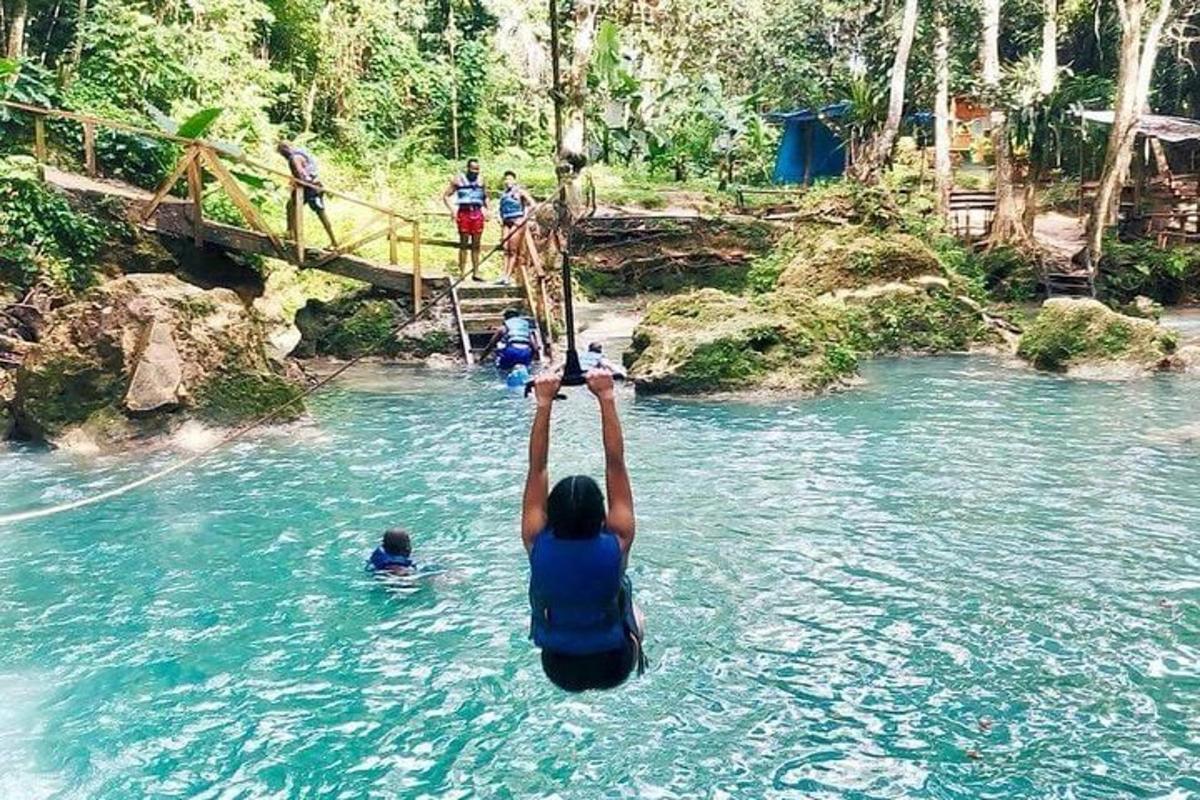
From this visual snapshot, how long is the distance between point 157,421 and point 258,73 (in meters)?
14.3

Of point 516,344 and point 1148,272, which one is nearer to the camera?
point 516,344

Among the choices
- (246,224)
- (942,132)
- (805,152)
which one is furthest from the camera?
(805,152)

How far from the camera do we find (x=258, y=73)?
24.6m

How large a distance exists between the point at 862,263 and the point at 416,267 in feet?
25.7

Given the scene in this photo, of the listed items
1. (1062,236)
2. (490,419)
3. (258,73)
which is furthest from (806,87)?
(490,419)

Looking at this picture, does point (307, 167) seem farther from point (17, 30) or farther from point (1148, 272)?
point (1148, 272)

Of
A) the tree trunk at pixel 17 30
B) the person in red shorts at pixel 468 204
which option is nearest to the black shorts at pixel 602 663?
the person in red shorts at pixel 468 204

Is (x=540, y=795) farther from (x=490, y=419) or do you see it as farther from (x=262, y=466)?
(x=490, y=419)

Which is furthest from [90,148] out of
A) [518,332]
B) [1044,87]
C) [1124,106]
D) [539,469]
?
[1044,87]

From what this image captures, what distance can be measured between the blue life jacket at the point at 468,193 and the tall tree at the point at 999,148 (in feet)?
41.9

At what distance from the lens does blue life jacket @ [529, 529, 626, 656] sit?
4.47 meters

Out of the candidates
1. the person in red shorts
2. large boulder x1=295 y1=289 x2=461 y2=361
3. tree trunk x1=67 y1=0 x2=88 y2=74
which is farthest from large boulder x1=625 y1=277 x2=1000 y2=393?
tree trunk x1=67 y1=0 x2=88 y2=74

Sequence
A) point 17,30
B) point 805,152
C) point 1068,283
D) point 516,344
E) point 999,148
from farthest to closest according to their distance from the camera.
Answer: point 805,152 → point 999,148 → point 1068,283 → point 17,30 → point 516,344

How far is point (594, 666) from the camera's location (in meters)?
4.62
